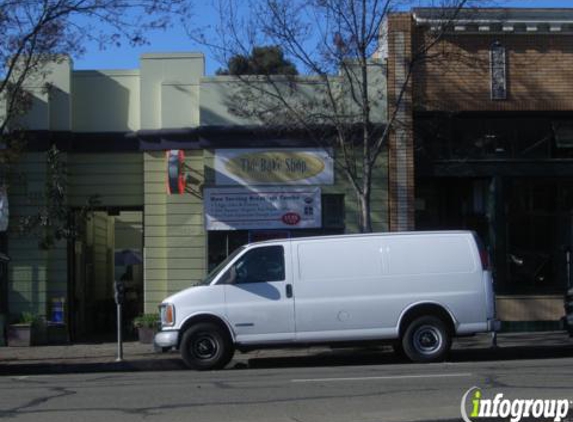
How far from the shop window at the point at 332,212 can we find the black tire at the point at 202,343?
6.08m

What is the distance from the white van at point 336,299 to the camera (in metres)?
13.5

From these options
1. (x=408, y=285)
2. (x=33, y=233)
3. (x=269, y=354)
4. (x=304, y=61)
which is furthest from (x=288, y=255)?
(x=33, y=233)

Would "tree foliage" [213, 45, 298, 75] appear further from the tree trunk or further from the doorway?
the doorway

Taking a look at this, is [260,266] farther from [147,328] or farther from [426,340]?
[147,328]

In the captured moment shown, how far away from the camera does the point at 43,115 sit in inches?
737

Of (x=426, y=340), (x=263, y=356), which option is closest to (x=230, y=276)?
(x=263, y=356)

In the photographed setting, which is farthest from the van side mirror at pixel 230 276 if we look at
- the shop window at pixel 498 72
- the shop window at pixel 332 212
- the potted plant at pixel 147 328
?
the shop window at pixel 498 72

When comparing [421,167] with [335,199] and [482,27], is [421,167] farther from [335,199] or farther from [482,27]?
[482,27]

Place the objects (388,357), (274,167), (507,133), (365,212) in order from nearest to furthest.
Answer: (388,357), (365,212), (274,167), (507,133)

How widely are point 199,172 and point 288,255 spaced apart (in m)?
5.82

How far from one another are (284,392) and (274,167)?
30.2 feet

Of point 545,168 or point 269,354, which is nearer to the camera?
point 269,354

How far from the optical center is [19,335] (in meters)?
18.1

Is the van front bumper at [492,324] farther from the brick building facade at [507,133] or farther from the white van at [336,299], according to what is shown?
the brick building facade at [507,133]
